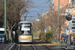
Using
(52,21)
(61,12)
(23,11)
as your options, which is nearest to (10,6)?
(23,11)

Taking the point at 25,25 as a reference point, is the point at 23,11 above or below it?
above

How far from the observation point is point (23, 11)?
39.7m

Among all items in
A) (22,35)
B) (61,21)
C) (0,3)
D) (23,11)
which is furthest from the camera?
(61,21)

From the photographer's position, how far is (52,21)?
4409 centimetres

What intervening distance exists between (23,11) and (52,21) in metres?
7.76

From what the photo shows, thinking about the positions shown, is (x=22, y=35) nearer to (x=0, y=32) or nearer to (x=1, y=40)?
(x=1, y=40)

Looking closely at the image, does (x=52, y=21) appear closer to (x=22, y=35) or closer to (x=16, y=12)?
(x=16, y=12)

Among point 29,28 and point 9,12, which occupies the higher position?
point 9,12

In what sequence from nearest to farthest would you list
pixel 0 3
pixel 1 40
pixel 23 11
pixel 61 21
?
pixel 1 40
pixel 0 3
pixel 23 11
pixel 61 21

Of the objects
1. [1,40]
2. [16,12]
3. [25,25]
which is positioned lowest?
[1,40]

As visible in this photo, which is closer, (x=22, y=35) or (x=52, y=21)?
(x=22, y=35)

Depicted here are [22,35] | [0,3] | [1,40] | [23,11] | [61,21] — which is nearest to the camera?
[1,40]

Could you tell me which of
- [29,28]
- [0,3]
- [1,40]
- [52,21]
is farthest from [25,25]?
[52,21]

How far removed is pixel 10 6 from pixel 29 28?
7.35 meters
